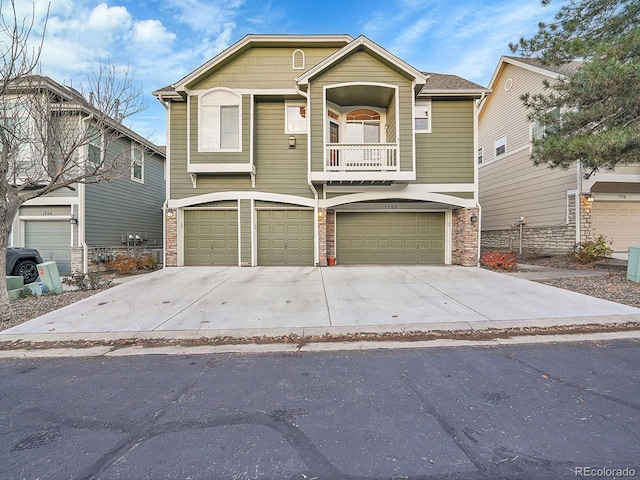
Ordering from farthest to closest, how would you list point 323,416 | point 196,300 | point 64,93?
point 64,93 < point 196,300 < point 323,416

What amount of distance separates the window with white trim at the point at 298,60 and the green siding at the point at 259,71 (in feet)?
0.36

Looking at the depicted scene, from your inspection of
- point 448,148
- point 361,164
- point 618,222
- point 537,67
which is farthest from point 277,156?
point 618,222

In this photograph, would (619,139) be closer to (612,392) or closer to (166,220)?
(612,392)

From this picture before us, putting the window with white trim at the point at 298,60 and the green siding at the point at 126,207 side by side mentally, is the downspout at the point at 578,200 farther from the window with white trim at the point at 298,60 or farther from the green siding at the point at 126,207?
the green siding at the point at 126,207

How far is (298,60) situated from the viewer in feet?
37.8

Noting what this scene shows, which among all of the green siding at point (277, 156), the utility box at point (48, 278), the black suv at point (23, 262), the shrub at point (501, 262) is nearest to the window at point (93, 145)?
the utility box at point (48, 278)

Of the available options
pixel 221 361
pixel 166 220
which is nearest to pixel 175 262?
pixel 166 220

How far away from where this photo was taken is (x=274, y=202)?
11469mm

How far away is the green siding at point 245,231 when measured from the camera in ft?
37.0

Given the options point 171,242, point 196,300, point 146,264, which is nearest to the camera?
point 196,300

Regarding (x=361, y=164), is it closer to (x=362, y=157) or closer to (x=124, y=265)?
(x=362, y=157)

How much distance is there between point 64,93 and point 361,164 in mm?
9108

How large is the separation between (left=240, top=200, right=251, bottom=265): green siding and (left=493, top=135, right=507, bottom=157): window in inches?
531

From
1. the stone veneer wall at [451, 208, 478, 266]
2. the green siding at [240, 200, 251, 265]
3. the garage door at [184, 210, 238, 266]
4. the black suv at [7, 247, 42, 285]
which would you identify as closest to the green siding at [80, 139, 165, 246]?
the black suv at [7, 247, 42, 285]
